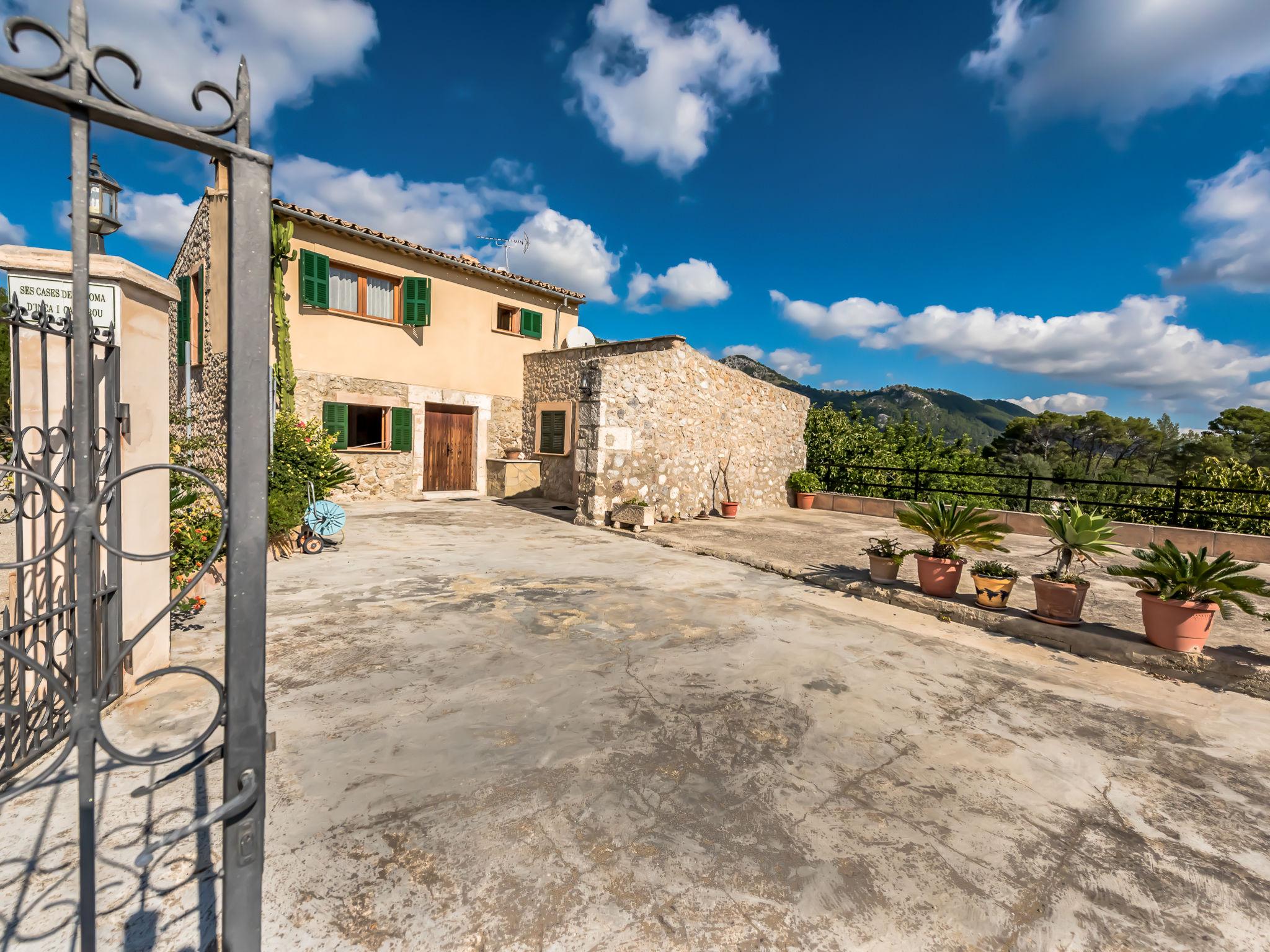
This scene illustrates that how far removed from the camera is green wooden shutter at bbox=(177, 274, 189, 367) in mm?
11672

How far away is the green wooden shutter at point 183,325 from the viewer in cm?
1167

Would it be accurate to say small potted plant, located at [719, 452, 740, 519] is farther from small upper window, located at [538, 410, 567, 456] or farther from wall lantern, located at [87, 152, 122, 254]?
wall lantern, located at [87, 152, 122, 254]

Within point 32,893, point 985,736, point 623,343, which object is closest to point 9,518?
point 32,893

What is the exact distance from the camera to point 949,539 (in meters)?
5.42

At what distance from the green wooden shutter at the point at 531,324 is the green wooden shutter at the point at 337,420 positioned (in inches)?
182

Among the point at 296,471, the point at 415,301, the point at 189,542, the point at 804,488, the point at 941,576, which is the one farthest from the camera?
the point at 804,488

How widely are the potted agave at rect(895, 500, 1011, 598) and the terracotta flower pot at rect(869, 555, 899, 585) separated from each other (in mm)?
258

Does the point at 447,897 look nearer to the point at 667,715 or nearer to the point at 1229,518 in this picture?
the point at 667,715

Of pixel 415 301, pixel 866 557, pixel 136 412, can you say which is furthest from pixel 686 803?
pixel 415 301

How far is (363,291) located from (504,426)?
406cm

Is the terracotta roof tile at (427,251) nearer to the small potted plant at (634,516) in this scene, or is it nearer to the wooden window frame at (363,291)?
the wooden window frame at (363,291)

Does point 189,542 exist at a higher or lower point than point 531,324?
lower

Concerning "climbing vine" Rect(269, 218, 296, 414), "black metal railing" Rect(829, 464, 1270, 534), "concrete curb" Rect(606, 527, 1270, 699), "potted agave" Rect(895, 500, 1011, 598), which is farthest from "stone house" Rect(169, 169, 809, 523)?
"potted agave" Rect(895, 500, 1011, 598)

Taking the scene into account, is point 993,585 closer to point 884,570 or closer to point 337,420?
point 884,570
